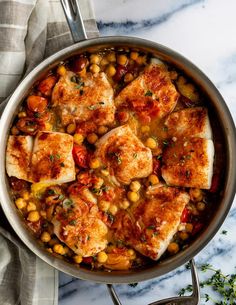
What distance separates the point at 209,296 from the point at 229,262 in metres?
0.45

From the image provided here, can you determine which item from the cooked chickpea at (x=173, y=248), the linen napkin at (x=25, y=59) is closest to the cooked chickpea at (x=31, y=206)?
the linen napkin at (x=25, y=59)

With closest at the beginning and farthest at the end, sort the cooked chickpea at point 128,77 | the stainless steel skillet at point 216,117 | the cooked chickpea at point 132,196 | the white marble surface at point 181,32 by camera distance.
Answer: the stainless steel skillet at point 216,117
the cooked chickpea at point 132,196
the cooked chickpea at point 128,77
the white marble surface at point 181,32

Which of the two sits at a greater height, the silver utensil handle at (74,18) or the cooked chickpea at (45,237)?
the silver utensil handle at (74,18)

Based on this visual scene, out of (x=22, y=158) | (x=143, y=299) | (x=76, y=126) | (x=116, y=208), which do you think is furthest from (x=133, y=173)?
(x=143, y=299)

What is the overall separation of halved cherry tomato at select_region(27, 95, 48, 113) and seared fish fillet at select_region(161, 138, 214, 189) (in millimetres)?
1340

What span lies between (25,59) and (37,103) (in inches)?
20.9

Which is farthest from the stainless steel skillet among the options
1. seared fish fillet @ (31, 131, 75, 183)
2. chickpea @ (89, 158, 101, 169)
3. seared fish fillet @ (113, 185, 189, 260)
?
chickpea @ (89, 158, 101, 169)

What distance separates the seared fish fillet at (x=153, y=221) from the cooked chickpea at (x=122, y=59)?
132cm

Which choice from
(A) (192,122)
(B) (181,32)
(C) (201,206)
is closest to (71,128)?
(A) (192,122)

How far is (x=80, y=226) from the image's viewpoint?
511 cm

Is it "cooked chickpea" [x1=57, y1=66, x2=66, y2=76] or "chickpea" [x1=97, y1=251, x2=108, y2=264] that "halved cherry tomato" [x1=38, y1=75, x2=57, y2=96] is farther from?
"chickpea" [x1=97, y1=251, x2=108, y2=264]

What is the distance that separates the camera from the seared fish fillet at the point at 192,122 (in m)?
5.14

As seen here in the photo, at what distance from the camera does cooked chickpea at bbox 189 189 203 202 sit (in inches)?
205

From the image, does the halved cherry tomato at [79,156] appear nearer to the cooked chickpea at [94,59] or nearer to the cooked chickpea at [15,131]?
the cooked chickpea at [15,131]
